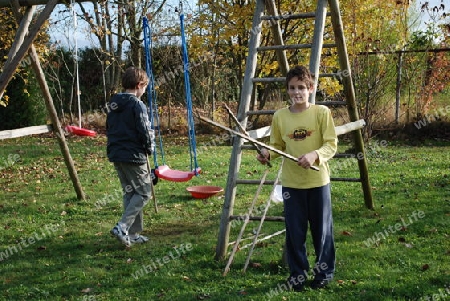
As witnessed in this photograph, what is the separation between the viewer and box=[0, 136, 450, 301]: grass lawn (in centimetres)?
404

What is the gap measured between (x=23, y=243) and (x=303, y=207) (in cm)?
320

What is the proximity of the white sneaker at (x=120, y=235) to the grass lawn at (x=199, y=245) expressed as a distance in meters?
0.12

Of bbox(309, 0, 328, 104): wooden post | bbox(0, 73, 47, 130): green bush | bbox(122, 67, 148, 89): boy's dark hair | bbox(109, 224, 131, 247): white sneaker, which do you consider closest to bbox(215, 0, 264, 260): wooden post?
bbox(309, 0, 328, 104): wooden post

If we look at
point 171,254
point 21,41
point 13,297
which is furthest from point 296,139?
point 21,41

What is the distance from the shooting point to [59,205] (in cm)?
714

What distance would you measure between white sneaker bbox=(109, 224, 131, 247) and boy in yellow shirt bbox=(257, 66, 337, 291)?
5.87 feet

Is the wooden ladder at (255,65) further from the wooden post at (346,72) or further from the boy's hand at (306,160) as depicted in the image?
the boy's hand at (306,160)

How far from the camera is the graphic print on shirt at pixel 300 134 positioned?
3.77 meters

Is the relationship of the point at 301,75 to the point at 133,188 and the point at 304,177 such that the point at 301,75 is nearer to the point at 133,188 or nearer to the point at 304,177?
the point at 304,177

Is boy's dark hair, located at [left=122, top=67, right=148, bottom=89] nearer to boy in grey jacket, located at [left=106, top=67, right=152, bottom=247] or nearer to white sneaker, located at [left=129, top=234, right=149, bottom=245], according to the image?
boy in grey jacket, located at [left=106, top=67, right=152, bottom=247]

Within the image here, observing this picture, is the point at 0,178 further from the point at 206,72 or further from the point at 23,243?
the point at 206,72

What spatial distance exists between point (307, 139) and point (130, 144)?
79.5 inches

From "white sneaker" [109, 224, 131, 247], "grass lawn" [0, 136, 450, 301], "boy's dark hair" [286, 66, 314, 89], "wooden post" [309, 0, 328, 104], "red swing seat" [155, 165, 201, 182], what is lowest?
Answer: "grass lawn" [0, 136, 450, 301]

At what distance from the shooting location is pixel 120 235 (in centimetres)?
498
